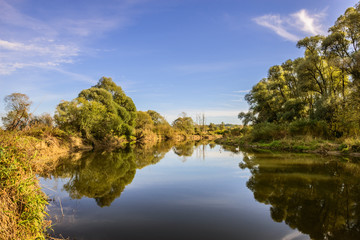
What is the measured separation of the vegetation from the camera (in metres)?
19.2

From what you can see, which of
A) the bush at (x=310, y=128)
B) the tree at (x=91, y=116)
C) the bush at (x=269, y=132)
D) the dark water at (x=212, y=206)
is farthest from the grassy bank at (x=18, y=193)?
the bush at (x=269, y=132)

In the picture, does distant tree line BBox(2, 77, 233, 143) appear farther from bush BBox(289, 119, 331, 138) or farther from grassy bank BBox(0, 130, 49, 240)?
bush BBox(289, 119, 331, 138)

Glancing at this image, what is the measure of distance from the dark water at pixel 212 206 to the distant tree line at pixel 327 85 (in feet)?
38.5

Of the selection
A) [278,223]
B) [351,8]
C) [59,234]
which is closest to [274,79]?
[351,8]

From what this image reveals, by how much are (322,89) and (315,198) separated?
2276 centimetres

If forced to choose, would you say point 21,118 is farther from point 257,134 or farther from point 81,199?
point 257,134

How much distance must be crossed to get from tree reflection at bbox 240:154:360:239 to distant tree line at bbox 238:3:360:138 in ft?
37.6

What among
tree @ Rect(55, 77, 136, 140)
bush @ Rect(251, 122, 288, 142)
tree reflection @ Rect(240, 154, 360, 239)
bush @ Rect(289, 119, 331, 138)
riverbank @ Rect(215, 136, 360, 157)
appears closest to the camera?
tree reflection @ Rect(240, 154, 360, 239)

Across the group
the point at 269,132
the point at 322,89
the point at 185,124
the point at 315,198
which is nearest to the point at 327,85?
the point at 322,89

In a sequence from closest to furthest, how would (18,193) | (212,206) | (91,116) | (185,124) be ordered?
(18,193) < (212,206) < (91,116) < (185,124)

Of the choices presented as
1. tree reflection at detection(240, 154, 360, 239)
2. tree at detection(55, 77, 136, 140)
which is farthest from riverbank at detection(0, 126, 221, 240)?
tree at detection(55, 77, 136, 140)

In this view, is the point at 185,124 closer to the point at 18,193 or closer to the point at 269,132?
the point at 269,132

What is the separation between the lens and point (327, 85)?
2442 cm

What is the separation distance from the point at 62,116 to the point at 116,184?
59.7ft
